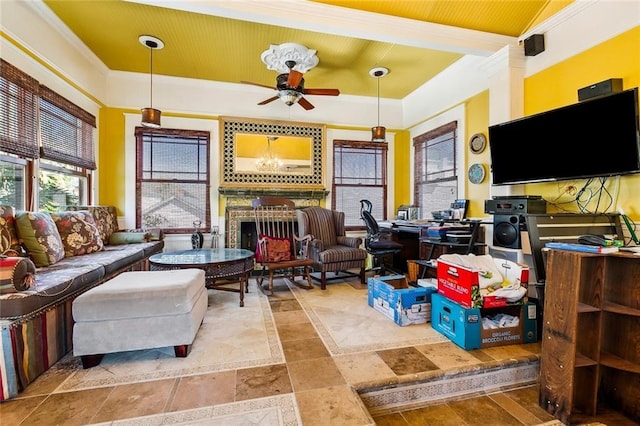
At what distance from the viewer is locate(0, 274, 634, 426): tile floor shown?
4.92 feet

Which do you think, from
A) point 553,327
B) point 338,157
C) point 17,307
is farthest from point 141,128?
point 553,327

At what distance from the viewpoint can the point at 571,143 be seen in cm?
262

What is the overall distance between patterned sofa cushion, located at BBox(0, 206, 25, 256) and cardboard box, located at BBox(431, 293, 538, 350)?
11.2ft

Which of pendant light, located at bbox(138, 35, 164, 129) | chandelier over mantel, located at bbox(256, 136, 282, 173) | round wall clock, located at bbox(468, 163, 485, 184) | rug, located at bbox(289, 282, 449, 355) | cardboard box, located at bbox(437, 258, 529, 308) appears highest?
pendant light, located at bbox(138, 35, 164, 129)

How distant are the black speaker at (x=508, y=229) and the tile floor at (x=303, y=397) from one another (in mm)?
1022

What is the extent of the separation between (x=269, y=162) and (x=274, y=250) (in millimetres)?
1886

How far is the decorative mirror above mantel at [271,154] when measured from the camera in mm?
4926

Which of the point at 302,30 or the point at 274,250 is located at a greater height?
the point at 302,30

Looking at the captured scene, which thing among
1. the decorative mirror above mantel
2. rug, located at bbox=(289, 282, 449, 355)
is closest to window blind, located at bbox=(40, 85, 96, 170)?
the decorative mirror above mantel

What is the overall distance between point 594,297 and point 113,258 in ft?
12.8

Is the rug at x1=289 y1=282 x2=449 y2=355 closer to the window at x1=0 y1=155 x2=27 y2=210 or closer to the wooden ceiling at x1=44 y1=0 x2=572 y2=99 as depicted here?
the wooden ceiling at x1=44 y1=0 x2=572 y2=99

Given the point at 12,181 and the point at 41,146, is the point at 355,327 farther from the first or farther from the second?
the point at 41,146

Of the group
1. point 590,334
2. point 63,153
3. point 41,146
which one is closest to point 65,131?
point 63,153

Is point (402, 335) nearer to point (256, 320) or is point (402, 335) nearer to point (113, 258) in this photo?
point (256, 320)
